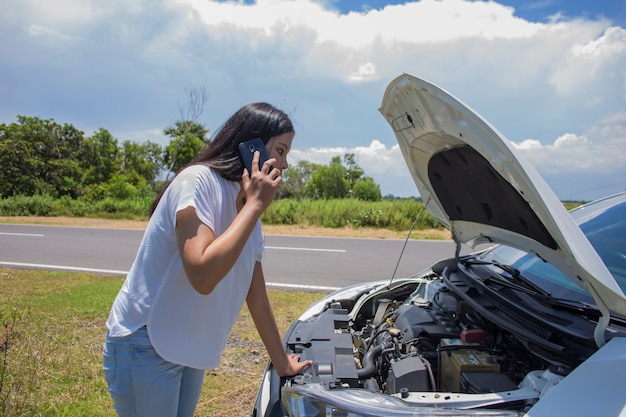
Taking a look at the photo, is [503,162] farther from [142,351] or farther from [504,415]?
[142,351]

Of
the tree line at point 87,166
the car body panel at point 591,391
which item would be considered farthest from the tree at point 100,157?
the car body panel at point 591,391


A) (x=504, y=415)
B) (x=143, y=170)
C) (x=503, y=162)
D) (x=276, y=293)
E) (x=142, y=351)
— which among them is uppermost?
(x=143, y=170)

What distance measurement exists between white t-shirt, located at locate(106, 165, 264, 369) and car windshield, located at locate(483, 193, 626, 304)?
5.49 feet

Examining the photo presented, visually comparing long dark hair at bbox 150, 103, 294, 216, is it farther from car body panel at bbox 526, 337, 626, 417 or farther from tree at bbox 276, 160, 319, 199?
tree at bbox 276, 160, 319, 199

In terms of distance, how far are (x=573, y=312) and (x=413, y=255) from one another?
25.0ft

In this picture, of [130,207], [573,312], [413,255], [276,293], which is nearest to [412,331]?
[573,312]

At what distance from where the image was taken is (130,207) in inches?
787

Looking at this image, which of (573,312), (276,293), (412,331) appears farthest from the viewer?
(276,293)

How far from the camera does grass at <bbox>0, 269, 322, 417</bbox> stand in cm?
269

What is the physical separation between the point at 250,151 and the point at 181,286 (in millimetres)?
526

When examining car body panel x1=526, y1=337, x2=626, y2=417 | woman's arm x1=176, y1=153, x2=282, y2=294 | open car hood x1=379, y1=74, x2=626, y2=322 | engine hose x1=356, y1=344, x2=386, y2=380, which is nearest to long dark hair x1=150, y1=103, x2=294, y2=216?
woman's arm x1=176, y1=153, x2=282, y2=294

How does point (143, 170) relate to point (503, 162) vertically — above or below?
above

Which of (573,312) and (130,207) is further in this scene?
(130,207)

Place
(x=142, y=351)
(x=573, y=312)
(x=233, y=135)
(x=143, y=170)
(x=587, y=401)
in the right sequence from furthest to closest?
(x=143, y=170)
(x=573, y=312)
(x=233, y=135)
(x=142, y=351)
(x=587, y=401)
